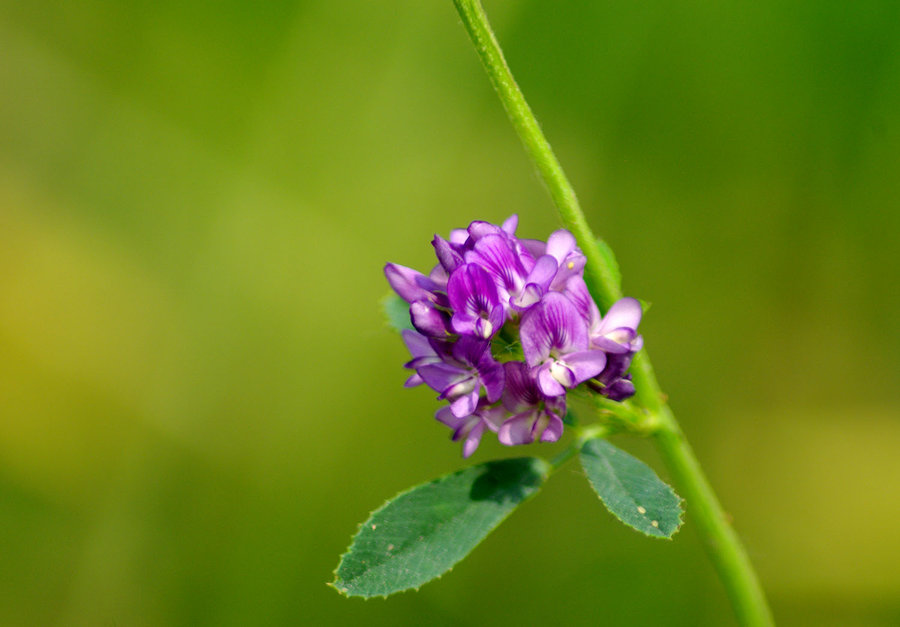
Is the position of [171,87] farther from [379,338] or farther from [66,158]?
[379,338]

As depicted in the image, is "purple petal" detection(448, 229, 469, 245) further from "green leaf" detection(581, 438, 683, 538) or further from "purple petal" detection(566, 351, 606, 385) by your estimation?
"green leaf" detection(581, 438, 683, 538)

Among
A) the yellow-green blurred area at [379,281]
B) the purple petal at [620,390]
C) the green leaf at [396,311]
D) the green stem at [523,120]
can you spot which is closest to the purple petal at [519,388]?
the purple petal at [620,390]

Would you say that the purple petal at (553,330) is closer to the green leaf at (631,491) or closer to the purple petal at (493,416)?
the purple petal at (493,416)

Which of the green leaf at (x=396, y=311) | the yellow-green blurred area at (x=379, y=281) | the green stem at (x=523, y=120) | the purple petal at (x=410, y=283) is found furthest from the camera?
the yellow-green blurred area at (x=379, y=281)

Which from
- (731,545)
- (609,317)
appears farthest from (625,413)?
(731,545)

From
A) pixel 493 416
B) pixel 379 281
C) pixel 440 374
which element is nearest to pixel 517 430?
pixel 493 416

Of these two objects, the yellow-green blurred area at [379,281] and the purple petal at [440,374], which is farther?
the yellow-green blurred area at [379,281]

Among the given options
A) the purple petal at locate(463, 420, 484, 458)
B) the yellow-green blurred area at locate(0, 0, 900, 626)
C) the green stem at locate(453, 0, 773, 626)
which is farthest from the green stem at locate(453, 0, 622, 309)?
the yellow-green blurred area at locate(0, 0, 900, 626)
